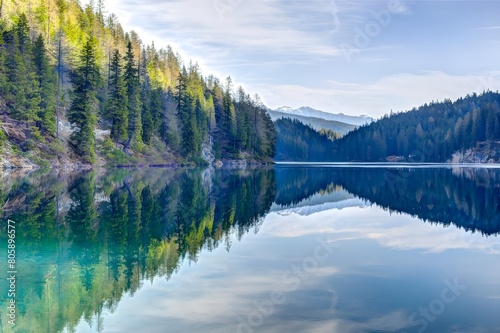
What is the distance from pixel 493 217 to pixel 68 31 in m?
97.6

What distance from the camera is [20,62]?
7350 centimetres

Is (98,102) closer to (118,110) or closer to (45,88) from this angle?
(118,110)

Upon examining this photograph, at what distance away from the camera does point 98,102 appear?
96.2 m

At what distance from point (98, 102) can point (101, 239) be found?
7953 cm

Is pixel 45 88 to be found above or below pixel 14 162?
above

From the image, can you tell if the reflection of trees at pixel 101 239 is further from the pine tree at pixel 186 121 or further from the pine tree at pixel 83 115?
the pine tree at pixel 186 121

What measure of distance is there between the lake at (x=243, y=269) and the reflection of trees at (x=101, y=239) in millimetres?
60

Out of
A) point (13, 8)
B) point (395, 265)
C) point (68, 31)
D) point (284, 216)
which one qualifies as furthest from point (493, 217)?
point (68, 31)

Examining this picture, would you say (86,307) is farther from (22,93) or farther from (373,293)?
(22,93)

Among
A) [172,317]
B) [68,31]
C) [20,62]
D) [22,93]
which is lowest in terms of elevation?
[172,317]

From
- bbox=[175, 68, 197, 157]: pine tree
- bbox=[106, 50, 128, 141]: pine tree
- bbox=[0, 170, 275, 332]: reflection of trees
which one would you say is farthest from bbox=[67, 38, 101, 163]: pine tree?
bbox=[0, 170, 275, 332]: reflection of trees

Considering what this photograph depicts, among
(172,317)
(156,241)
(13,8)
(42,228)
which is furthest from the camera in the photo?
(13,8)

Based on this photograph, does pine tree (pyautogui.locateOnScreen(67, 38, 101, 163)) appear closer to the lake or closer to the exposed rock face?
the exposed rock face

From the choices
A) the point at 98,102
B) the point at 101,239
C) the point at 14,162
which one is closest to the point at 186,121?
the point at 98,102
